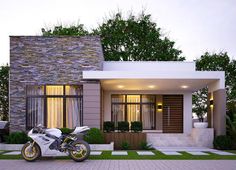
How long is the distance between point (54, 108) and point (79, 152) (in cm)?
615

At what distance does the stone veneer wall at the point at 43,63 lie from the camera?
55.7 ft

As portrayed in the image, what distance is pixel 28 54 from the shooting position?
1709 cm

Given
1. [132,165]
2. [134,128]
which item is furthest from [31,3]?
[132,165]

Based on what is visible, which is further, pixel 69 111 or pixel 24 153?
pixel 69 111

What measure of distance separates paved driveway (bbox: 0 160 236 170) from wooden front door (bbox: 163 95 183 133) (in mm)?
10807

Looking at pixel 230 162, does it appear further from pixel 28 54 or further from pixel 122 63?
pixel 122 63

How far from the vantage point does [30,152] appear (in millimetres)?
11484

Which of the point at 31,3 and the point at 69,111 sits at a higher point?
the point at 31,3

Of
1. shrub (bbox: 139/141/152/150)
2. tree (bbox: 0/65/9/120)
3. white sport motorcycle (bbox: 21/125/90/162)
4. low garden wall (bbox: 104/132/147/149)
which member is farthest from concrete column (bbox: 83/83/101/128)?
tree (bbox: 0/65/9/120)

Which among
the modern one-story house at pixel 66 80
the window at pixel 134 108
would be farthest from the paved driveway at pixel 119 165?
the window at pixel 134 108

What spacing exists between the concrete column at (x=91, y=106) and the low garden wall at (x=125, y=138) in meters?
0.78

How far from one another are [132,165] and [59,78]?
7.70 metres

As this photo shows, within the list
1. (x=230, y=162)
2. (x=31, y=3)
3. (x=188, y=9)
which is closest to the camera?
(x=230, y=162)

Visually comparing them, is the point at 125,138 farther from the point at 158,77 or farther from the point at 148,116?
the point at 148,116
